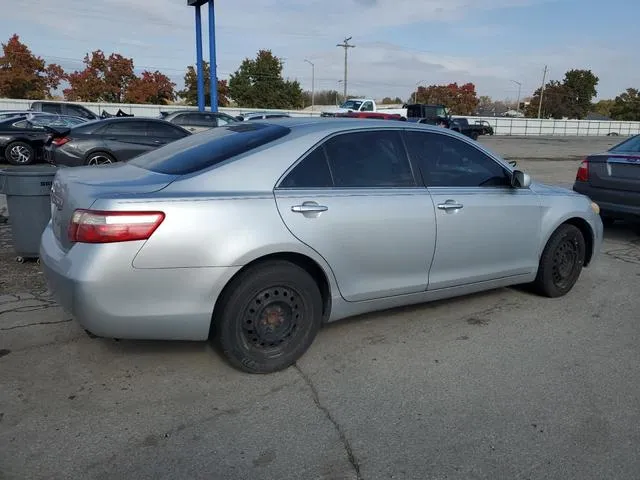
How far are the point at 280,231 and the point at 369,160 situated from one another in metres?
0.96

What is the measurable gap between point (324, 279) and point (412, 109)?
32.8 m

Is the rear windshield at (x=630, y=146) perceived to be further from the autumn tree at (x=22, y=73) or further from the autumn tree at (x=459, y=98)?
the autumn tree at (x=459, y=98)

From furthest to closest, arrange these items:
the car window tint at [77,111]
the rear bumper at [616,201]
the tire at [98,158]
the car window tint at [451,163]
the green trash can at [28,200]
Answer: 1. the car window tint at [77,111]
2. the tire at [98,158]
3. the rear bumper at [616,201]
4. the green trash can at [28,200]
5. the car window tint at [451,163]

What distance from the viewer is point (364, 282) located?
380 cm

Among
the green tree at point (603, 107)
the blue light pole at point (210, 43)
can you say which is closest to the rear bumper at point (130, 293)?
the blue light pole at point (210, 43)

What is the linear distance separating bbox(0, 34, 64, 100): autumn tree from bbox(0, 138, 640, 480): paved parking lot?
176 feet

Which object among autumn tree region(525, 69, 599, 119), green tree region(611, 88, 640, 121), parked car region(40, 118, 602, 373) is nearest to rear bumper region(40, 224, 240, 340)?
parked car region(40, 118, 602, 373)

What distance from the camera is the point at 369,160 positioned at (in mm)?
3920

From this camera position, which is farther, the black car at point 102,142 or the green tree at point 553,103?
the green tree at point 553,103

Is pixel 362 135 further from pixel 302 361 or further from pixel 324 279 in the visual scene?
pixel 302 361

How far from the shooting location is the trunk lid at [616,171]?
7.31m

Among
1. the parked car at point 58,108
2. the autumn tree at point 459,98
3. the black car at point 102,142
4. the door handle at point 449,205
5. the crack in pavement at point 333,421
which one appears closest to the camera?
the crack in pavement at point 333,421

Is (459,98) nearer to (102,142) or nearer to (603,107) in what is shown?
(603,107)

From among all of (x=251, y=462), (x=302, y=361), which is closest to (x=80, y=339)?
(x=302, y=361)
